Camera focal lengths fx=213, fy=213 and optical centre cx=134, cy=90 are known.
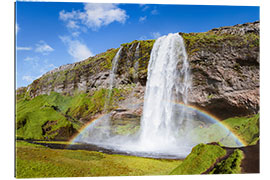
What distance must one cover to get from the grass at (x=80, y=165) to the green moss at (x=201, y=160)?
441 millimetres

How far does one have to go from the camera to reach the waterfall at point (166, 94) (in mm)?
11312

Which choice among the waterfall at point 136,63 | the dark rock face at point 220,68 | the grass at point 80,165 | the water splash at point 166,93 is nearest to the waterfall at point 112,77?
the dark rock face at point 220,68

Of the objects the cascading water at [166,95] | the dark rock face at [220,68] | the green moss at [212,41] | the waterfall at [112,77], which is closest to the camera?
the dark rock face at [220,68]

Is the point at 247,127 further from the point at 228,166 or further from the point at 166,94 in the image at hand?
the point at 166,94

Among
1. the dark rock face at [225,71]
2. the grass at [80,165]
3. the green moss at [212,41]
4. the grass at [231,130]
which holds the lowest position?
the grass at [80,165]

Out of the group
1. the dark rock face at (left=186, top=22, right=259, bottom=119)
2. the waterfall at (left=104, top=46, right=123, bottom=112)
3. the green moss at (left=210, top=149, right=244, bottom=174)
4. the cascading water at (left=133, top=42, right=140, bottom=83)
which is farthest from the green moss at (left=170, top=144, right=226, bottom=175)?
the waterfall at (left=104, top=46, right=123, bottom=112)

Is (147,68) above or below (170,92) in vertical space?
above

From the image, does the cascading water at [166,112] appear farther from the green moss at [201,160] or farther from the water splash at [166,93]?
the green moss at [201,160]

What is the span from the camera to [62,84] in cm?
1606

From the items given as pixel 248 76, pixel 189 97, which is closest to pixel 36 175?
pixel 189 97

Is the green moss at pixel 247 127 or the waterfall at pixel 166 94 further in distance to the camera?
the waterfall at pixel 166 94

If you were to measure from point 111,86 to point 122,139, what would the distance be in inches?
162

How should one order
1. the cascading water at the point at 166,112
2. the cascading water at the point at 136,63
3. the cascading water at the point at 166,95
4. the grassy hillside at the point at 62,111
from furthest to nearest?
the cascading water at the point at 136,63 → the grassy hillside at the point at 62,111 → the cascading water at the point at 166,95 → the cascading water at the point at 166,112
